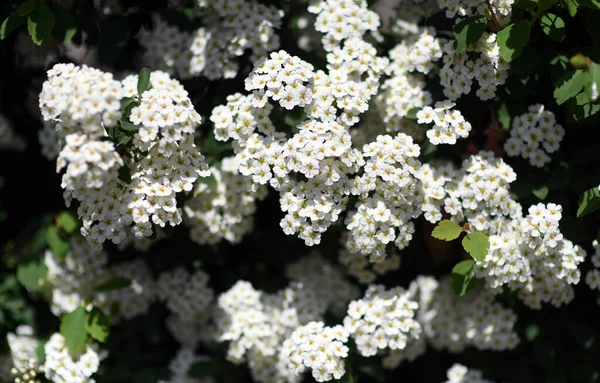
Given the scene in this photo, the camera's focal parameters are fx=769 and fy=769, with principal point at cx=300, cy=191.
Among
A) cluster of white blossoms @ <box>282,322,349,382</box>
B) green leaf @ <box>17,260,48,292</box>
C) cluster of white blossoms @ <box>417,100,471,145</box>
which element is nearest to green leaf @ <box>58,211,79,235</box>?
green leaf @ <box>17,260,48,292</box>

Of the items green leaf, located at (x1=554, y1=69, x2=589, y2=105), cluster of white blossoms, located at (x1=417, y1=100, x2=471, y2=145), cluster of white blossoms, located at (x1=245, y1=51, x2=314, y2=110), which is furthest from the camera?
cluster of white blossoms, located at (x1=417, y1=100, x2=471, y2=145)

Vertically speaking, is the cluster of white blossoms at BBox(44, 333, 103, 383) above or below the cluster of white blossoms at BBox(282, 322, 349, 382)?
below

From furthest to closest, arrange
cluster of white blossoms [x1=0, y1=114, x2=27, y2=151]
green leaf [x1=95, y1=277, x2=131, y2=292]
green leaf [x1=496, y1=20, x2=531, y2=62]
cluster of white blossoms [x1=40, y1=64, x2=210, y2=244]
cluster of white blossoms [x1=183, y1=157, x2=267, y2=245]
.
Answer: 1. cluster of white blossoms [x1=0, y1=114, x2=27, y2=151]
2. green leaf [x1=95, y1=277, x2=131, y2=292]
3. cluster of white blossoms [x1=183, y1=157, x2=267, y2=245]
4. green leaf [x1=496, y1=20, x2=531, y2=62]
5. cluster of white blossoms [x1=40, y1=64, x2=210, y2=244]

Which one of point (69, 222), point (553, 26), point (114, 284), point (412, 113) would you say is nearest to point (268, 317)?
point (114, 284)

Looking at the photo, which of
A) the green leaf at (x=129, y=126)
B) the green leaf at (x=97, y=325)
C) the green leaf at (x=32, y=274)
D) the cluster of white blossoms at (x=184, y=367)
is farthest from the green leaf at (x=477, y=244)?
the green leaf at (x=32, y=274)

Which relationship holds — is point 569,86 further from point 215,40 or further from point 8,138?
point 8,138

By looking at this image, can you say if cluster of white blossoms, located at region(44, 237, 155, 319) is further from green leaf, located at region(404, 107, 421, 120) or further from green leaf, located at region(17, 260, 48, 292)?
green leaf, located at region(404, 107, 421, 120)
